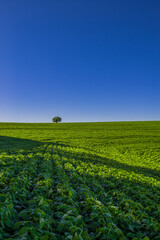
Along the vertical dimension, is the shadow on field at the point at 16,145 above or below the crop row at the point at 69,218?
below

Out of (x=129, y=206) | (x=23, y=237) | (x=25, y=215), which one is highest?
(x=23, y=237)

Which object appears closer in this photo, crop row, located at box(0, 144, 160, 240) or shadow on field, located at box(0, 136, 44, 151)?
crop row, located at box(0, 144, 160, 240)

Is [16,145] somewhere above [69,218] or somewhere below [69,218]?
below

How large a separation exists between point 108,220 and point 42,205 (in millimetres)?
1704

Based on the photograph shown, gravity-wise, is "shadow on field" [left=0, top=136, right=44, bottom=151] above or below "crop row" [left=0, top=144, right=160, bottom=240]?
below

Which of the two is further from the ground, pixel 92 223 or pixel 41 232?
pixel 41 232

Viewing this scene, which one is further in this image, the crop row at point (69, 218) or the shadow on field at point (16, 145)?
the shadow on field at point (16, 145)

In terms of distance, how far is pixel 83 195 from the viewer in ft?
17.7

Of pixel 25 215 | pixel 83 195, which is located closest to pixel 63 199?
pixel 83 195

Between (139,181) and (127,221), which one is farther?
(139,181)

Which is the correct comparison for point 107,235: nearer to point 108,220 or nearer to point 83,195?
point 108,220

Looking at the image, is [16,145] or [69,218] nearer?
[69,218]

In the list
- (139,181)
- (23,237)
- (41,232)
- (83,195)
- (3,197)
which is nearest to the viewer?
(23,237)

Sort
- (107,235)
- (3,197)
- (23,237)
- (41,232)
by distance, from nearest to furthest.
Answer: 1. (23,237)
2. (41,232)
3. (107,235)
4. (3,197)
